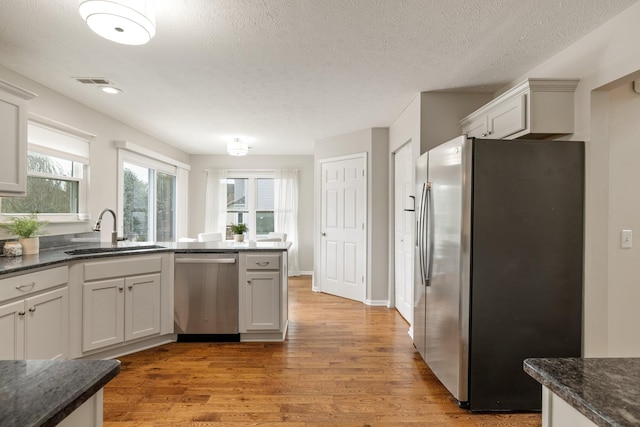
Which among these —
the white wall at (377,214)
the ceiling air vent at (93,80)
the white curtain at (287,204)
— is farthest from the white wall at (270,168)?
the ceiling air vent at (93,80)

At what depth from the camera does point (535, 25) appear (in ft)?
6.72

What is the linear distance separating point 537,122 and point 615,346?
1.57 metres

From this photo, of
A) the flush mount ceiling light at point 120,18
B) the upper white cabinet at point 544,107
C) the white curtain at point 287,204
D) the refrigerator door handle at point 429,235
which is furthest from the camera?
the white curtain at point 287,204

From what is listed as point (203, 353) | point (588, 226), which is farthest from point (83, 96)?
point (588, 226)

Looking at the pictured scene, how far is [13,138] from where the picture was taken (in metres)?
2.29

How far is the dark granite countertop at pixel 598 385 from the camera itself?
0.64 m

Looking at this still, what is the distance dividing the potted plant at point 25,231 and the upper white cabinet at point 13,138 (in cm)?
41

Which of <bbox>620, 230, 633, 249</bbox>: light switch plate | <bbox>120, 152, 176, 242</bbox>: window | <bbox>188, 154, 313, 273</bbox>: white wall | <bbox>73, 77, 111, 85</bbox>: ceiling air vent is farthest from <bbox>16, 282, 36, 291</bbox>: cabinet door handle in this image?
<bbox>188, 154, 313, 273</bbox>: white wall

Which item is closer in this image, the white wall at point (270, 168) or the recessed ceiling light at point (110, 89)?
the recessed ceiling light at point (110, 89)

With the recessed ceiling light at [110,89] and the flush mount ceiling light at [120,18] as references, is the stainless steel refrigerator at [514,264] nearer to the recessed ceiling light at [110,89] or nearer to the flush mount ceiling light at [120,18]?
the flush mount ceiling light at [120,18]

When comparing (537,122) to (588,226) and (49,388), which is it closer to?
(588,226)

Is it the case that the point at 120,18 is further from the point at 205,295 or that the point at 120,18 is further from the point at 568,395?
the point at 205,295

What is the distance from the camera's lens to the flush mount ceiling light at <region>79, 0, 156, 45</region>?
157 cm

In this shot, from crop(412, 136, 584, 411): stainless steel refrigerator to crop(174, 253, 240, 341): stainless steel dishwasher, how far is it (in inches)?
81.4
